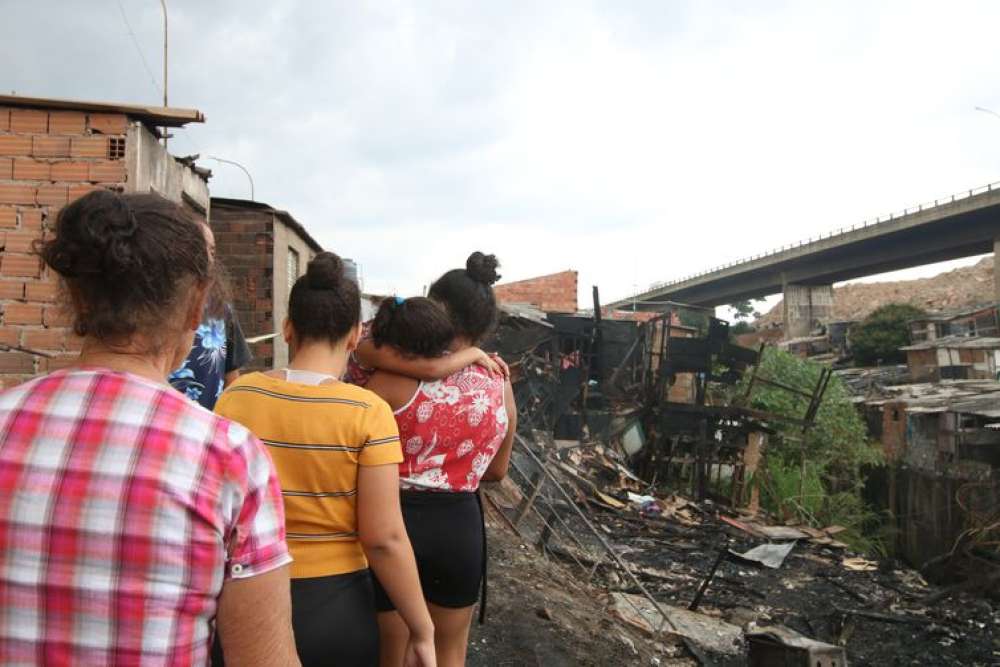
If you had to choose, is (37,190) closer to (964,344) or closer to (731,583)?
(731,583)

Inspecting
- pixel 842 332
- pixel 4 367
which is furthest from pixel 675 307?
pixel 4 367

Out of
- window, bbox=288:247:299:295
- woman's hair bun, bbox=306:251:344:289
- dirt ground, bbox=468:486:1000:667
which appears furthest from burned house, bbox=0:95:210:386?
window, bbox=288:247:299:295

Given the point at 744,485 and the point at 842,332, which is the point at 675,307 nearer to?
the point at 842,332

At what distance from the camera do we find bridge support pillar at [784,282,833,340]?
39469 mm

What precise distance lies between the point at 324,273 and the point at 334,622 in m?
0.88

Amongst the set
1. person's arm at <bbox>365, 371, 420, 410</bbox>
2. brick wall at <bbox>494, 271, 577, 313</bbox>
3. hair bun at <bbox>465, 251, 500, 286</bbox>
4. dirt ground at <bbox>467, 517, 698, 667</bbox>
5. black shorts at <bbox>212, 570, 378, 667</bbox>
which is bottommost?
dirt ground at <bbox>467, 517, 698, 667</bbox>

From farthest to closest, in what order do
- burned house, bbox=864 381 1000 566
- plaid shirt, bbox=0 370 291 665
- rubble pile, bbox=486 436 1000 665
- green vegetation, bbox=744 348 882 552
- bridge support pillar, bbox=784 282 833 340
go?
bridge support pillar, bbox=784 282 833 340 → green vegetation, bbox=744 348 882 552 → burned house, bbox=864 381 1000 566 → rubble pile, bbox=486 436 1000 665 → plaid shirt, bbox=0 370 291 665

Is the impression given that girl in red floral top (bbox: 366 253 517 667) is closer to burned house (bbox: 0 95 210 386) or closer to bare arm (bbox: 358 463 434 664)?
bare arm (bbox: 358 463 434 664)

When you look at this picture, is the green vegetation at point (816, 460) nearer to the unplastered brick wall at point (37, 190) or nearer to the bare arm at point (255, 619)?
the unplastered brick wall at point (37, 190)

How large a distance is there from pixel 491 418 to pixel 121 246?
4.96 ft

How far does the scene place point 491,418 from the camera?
238 cm

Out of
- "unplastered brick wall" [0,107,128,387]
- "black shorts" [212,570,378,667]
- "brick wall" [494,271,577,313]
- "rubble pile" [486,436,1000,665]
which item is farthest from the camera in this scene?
"brick wall" [494,271,577,313]

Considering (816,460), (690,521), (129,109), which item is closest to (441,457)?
(129,109)

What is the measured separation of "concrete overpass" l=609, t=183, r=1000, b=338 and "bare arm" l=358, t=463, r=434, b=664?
31.8 meters
